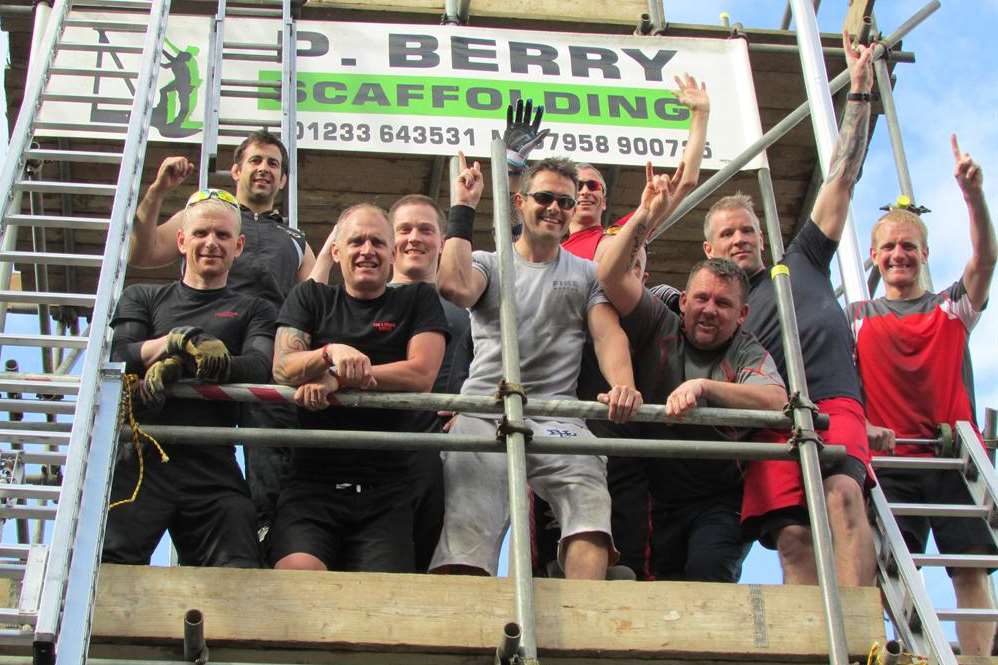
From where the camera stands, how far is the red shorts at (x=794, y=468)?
555 centimetres

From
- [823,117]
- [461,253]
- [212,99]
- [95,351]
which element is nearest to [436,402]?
[461,253]

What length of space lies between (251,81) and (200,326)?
4.48m

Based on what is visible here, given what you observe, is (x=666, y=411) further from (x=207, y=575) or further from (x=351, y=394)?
(x=207, y=575)

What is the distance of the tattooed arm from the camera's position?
21.3 feet

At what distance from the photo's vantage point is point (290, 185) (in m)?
8.58

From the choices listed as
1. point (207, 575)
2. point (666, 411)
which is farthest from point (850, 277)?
point (207, 575)

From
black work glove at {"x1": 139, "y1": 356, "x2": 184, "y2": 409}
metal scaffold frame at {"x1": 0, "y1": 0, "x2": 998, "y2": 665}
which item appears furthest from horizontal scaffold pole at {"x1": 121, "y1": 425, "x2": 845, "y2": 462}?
black work glove at {"x1": 139, "y1": 356, "x2": 184, "y2": 409}

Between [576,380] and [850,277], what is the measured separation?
323cm

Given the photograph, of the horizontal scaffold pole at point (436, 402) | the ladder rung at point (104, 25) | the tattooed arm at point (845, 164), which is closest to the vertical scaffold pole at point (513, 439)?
the horizontal scaffold pole at point (436, 402)

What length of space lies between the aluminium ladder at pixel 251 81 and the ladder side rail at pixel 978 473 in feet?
14.5

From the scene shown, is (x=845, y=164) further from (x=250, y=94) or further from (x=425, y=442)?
(x=250, y=94)

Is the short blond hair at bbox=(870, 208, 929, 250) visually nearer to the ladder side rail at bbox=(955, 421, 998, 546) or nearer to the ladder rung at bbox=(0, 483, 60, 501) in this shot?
the ladder side rail at bbox=(955, 421, 998, 546)

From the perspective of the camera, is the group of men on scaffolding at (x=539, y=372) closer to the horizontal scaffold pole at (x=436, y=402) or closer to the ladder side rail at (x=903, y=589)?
the horizontal scaffold pole at (x=436, y=402)

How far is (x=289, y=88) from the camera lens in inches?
380
